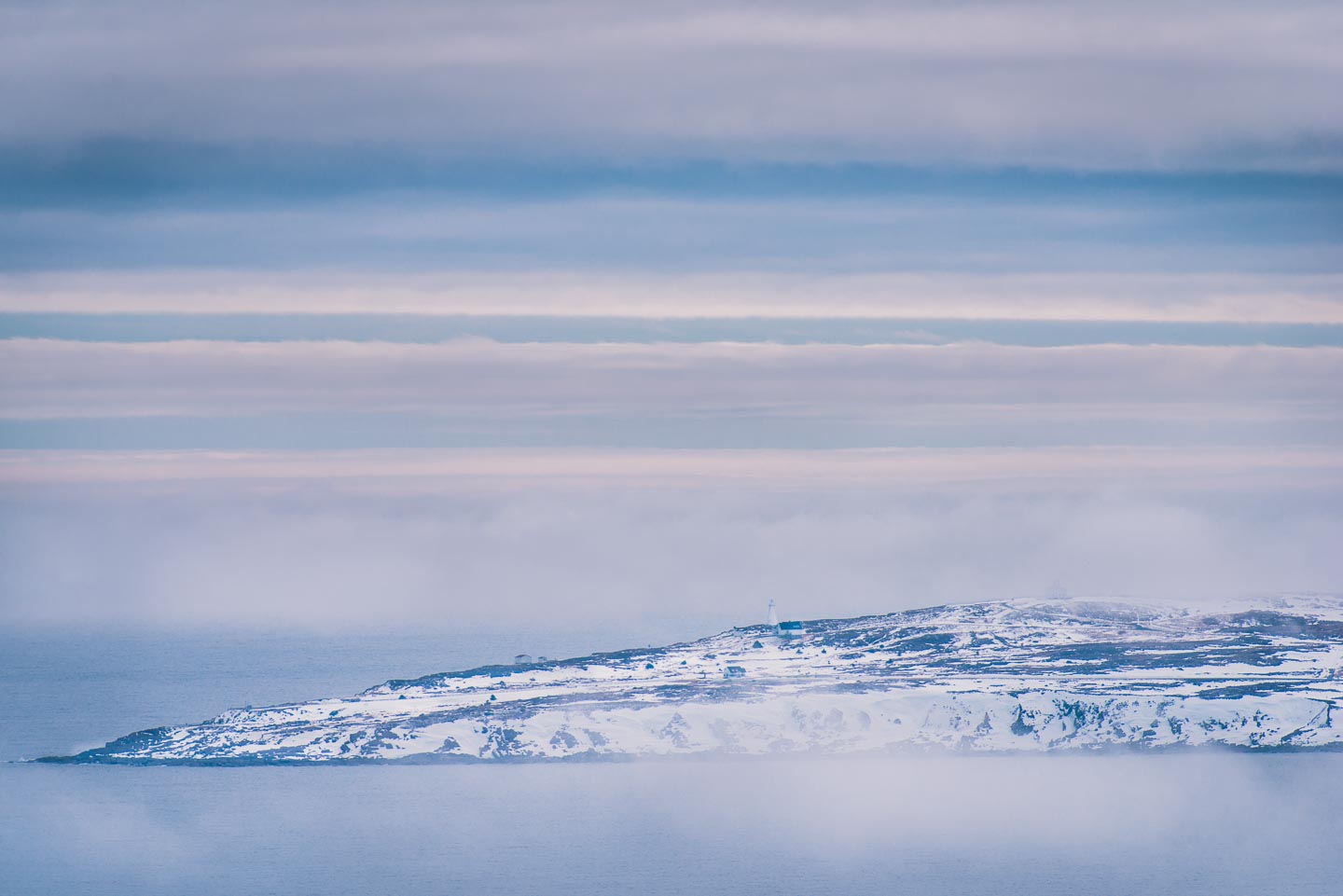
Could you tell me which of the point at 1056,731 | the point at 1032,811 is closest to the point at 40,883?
the point at 1032,811

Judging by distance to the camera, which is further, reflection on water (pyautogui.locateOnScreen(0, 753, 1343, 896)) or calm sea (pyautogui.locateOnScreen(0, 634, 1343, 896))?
reflection on water (pyautogui.locateOnScreen(0, 753, 1343, 896))

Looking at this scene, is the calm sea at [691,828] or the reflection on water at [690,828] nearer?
the calm sea at [691,828]

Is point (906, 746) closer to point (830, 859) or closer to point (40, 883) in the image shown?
point (830, 859)
